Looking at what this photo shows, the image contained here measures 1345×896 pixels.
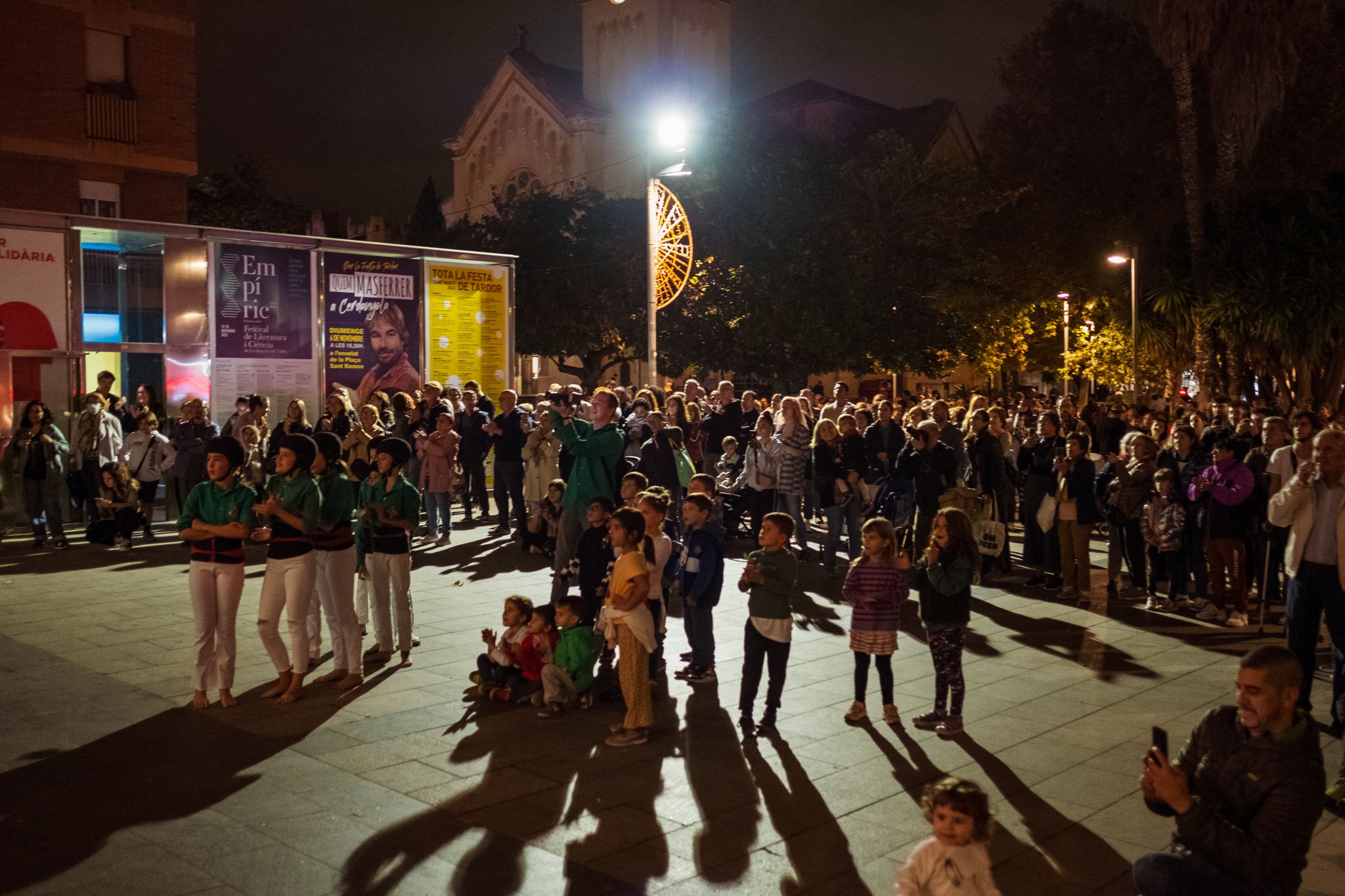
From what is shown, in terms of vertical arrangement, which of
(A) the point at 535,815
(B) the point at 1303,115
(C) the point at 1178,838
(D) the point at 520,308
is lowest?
(A) the point at 535,815

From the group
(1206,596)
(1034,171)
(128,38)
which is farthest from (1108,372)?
(128,38)

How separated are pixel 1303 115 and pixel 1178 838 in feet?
99.5

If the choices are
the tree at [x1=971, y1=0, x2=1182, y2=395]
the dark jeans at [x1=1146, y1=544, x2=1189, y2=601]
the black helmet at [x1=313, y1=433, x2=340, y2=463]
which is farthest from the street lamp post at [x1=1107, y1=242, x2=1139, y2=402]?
the black helmet at [x1=313, y1=433, x2=340, y2=463]

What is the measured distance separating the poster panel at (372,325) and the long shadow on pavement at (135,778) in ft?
38.4

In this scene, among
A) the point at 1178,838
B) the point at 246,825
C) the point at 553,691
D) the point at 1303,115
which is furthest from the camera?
the point at 1303,115

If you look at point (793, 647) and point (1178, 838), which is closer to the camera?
point (1178, 838)

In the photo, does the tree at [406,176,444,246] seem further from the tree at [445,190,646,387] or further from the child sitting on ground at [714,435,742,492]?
the child sitting on ground at [714,435,742,492]

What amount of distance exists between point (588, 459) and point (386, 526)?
1785 mm

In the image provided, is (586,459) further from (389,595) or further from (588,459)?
(389,595)

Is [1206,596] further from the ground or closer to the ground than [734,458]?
closer to the ground

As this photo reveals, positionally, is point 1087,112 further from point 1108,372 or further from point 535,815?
point 535,815

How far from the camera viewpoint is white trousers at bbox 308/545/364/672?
8523 mm

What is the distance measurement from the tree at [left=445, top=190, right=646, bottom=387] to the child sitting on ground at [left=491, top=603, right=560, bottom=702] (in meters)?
37.4

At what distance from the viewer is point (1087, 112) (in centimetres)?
3209
